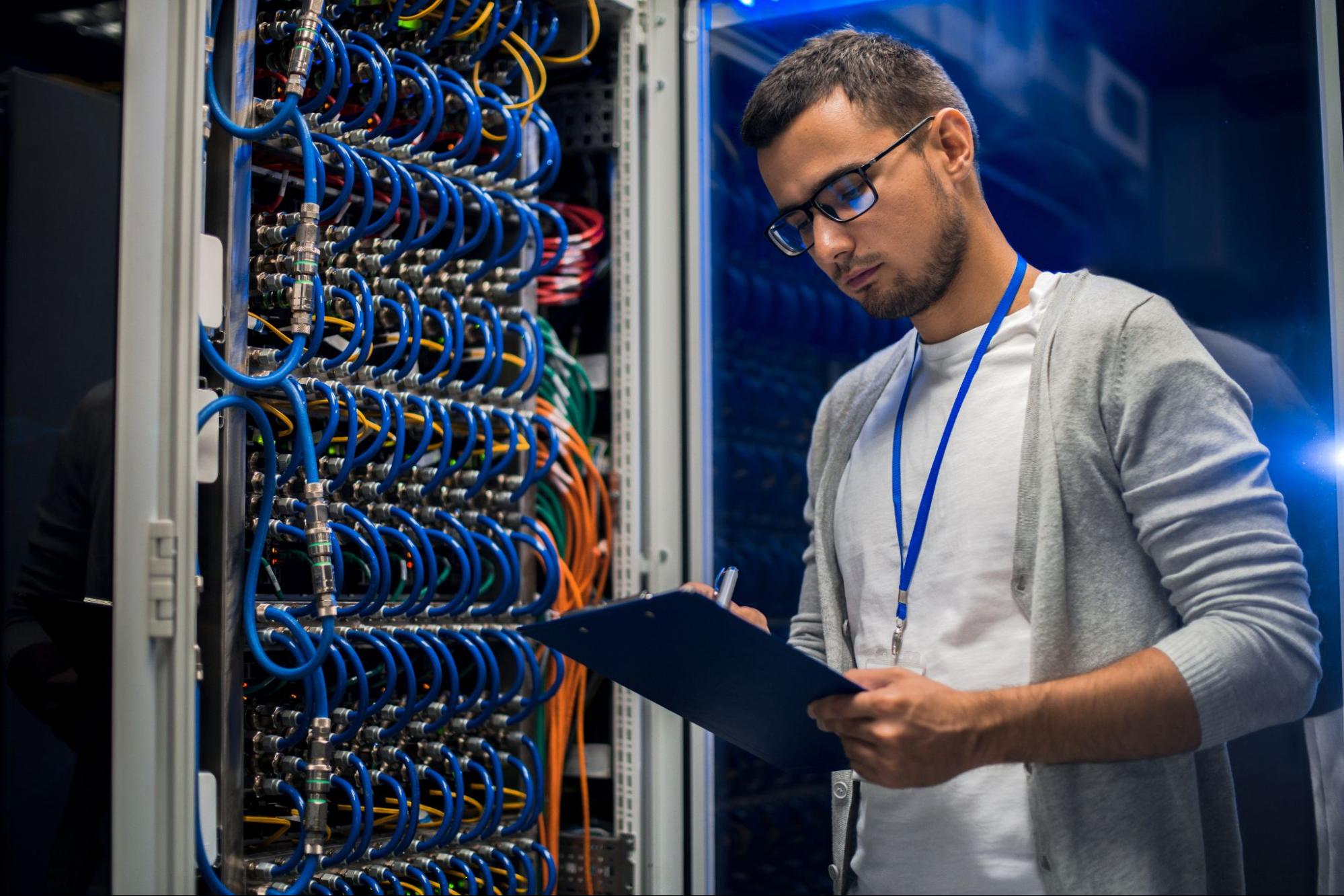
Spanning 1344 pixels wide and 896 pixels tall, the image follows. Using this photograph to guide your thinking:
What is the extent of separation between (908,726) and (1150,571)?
0.44 metres

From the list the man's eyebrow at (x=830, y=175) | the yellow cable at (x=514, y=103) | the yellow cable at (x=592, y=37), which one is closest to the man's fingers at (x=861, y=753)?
the man's eyebrow at (x=830, y=175)

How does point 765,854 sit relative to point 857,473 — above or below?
below

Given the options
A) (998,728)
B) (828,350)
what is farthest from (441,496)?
(998,728)

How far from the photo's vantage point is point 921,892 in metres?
1.77

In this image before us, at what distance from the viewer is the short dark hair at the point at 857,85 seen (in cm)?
197

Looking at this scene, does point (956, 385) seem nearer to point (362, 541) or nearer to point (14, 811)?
point (362, 541)

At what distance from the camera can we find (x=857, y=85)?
1970 millimetres

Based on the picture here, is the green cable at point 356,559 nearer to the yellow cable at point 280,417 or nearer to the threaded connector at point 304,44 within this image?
the yellow cable at point 280,417

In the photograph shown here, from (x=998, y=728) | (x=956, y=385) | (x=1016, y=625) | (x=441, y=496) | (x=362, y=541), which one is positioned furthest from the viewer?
(x=441, y=496)

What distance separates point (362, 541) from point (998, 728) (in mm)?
1204

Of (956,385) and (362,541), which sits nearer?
(956,385)

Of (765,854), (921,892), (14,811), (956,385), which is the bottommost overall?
(765,854)

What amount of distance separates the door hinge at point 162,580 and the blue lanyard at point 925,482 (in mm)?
999

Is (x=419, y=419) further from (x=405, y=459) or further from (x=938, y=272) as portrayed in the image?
(x=938, y=272)
